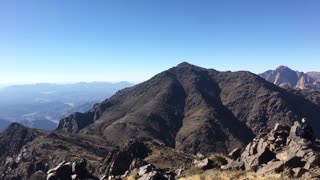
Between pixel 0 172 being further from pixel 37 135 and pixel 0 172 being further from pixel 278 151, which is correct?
pixel 278 151

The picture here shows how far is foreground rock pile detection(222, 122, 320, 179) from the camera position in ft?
95.7

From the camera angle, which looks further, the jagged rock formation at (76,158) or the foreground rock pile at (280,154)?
the jagged rock formation at (76,158)

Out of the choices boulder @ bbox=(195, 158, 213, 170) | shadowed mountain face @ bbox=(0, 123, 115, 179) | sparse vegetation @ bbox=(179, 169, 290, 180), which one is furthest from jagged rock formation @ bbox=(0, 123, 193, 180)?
boulder @ bbox=(195, 158, 213, 170)

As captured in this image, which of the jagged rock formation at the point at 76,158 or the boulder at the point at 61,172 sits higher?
the boulder at the point at 61,172

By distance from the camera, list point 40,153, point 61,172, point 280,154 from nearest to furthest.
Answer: point 280,154
point 61,172
point 40,153

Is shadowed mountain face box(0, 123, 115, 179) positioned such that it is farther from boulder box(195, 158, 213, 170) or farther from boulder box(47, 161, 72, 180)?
boulder box(195, 158, 213, 170)

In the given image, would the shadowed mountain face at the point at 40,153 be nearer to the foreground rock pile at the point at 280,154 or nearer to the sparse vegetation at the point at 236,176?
the foreground rock pile at the point at 280,154

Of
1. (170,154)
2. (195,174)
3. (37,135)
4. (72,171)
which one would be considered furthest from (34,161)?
(195,174)

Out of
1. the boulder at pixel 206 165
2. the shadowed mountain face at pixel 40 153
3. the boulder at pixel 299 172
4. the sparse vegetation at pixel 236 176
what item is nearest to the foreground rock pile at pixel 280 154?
the boulder at pixel 299 172

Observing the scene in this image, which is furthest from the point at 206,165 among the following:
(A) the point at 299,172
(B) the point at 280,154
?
(A) the point at 299,172

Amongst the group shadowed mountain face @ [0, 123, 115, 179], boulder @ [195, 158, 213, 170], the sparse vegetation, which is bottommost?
shadowed mountain face @ [0, 123, 115, 179]

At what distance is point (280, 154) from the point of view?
1307 inches

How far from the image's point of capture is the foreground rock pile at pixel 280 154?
2917 centimetres

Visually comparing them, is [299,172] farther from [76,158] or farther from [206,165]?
[76,158]
